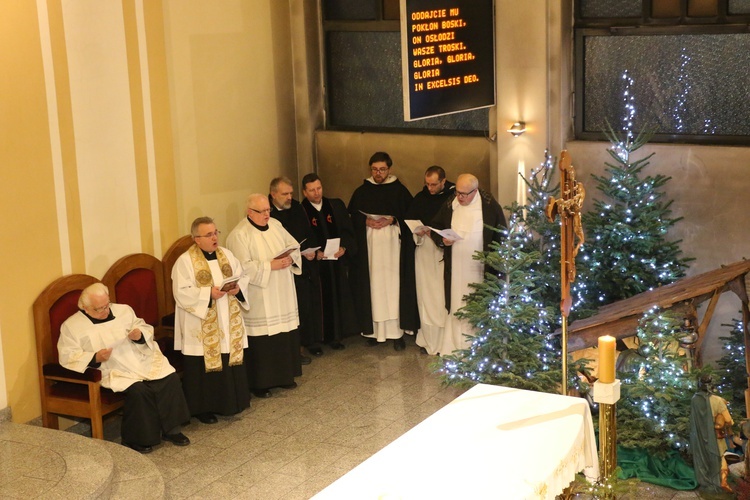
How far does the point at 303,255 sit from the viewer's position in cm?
1032

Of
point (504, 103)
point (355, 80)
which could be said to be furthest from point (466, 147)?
point (355, 80)

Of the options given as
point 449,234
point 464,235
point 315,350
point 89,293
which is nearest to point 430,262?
point 464,235

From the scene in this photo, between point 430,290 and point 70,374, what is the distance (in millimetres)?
3696

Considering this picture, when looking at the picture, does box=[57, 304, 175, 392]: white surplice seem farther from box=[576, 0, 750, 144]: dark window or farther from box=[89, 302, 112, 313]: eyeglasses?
box=[576, 0, 750, 144]: dark window

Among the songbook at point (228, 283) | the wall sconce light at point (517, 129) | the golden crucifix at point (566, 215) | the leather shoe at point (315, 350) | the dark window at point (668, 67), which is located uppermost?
the dark window at point (668, 67)

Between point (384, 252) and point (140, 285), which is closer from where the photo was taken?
point (140, 285)

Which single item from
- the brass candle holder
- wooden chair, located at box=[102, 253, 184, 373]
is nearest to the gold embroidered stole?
wooden chair, located at box=[102, 253, 184, 373]

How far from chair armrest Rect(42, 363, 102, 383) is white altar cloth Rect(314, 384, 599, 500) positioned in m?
3.47

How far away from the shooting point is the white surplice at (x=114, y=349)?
Answer: 8398 millimetres

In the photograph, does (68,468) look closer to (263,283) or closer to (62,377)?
(62,377)

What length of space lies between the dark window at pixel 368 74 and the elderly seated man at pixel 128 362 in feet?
14.4

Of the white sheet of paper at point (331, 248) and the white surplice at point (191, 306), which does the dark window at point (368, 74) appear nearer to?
the white sheet of paper at point (331, 248)

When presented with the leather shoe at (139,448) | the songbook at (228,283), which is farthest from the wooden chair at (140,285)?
Result: the leather shoe at (139,448)

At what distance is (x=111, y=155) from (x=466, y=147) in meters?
3.77
